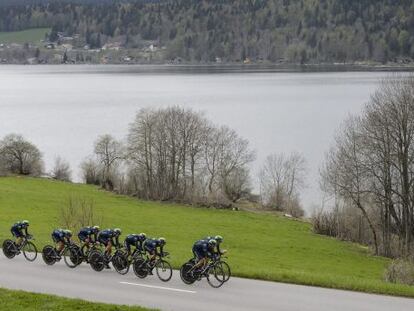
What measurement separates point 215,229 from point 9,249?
2426 cm

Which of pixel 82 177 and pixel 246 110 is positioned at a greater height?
pixel 246 110

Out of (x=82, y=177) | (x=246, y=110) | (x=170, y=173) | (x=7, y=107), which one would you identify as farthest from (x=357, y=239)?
(x=7, y=107)

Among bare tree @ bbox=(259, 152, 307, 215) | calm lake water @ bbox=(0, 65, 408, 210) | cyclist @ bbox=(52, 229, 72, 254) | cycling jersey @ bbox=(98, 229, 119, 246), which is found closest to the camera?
cycling jersey @ bbox=(98, 229, 119, 246)

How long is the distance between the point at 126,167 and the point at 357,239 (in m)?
34.9

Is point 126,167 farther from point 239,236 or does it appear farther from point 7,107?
point 7,107

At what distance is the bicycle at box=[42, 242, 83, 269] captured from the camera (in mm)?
27719

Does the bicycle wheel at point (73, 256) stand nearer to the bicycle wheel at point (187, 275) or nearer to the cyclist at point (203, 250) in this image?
the bicycle wheel at point (187, 275)

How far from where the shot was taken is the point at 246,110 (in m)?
155

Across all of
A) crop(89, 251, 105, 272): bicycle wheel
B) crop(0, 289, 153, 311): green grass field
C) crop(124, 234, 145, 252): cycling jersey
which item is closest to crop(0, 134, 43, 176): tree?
crop(89, 251, 105, 272): bicycle wheel

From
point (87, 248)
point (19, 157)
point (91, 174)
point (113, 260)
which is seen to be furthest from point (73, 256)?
point (19, 157)

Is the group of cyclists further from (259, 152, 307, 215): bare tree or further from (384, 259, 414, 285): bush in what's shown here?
(259, 152, 307, 215): bare tree

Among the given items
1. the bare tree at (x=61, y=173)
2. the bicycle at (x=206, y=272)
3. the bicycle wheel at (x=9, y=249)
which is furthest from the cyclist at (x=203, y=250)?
the bare tree at (x=61, y=173)

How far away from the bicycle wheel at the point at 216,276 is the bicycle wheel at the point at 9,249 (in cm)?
941

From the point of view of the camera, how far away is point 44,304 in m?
20.6
